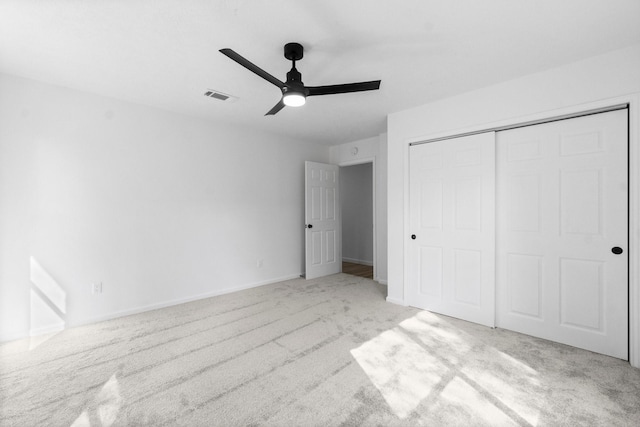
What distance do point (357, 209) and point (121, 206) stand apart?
191 inches

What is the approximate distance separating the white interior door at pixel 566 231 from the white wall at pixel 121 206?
333 centimetres

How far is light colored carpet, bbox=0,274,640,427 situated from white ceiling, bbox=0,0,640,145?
250 cm

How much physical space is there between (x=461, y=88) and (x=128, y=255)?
419 cm

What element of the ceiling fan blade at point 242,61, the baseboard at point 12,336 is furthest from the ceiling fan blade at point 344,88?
the baseboard at point 12,336

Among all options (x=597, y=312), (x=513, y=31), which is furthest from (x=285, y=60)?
(x=597, y=312)

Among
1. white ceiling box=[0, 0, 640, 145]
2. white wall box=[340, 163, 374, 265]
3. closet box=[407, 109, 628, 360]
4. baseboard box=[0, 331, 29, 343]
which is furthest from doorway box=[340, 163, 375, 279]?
baseboard box=[0, 331, 29, 343]

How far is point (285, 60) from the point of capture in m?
2.47

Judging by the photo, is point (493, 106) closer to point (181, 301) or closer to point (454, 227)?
point (454, 227)

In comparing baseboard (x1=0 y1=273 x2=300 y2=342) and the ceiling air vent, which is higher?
the ceiling air vent

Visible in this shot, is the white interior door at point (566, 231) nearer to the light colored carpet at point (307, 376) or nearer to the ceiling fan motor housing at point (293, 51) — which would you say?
the light colored carpet at point (307, 376)

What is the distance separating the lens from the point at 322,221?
5.31 m

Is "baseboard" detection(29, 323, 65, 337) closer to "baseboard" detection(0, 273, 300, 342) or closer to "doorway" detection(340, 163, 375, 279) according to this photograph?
"baseboard" detection(0, 273, 300, 342)

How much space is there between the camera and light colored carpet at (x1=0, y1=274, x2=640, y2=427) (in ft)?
5.71

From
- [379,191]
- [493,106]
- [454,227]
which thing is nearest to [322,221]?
[379,191]
